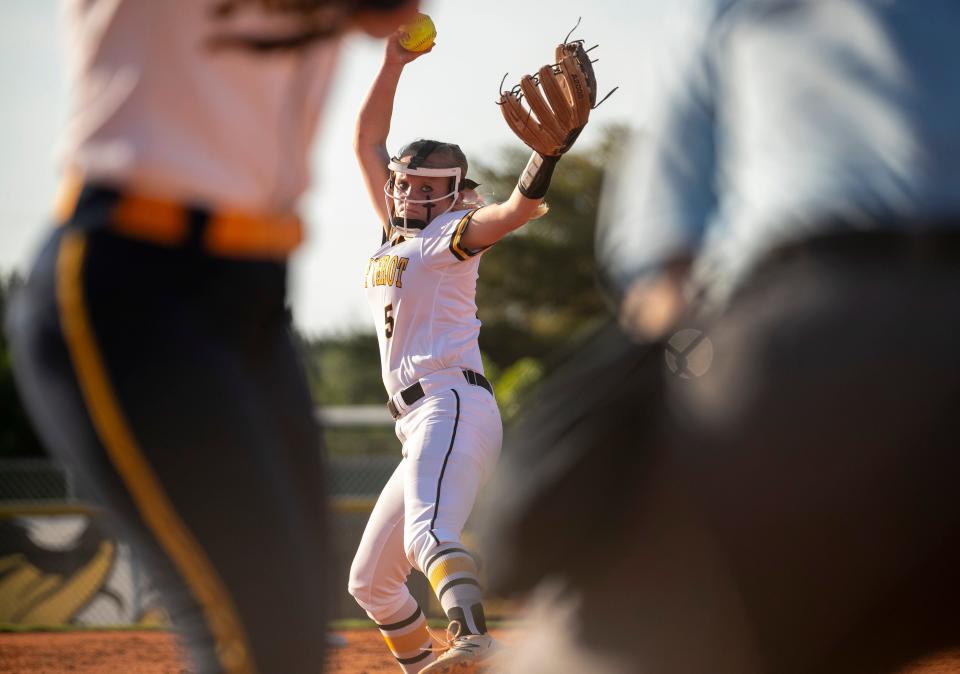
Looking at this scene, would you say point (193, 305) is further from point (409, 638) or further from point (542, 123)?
point (409, 638)

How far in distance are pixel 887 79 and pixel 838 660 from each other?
808 millimetres

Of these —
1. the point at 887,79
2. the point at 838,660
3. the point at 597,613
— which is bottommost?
the point at 838,660

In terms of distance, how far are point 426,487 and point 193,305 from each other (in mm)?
2845

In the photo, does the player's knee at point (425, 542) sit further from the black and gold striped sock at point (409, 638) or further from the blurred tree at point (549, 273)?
the blurred tree at point (549, 273)

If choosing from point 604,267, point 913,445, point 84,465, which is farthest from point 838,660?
point 84,465

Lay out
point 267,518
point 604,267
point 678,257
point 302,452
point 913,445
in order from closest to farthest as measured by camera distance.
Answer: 1. point 913,445
2. point 678,257
3. point 604,267
4. point 267,518
5. point 302,452

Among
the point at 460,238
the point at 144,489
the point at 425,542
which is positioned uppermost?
the point at 460,238

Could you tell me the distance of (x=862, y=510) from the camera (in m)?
1.64

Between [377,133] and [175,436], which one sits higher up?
[377,133]

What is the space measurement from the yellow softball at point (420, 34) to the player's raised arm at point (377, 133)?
201 mm

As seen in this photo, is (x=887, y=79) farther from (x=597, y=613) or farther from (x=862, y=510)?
(x=597, y=613)

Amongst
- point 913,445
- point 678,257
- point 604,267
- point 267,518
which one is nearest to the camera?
point 913,445

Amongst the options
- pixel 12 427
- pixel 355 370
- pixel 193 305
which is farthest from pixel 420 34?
pixel 355 370

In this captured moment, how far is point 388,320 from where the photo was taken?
17.7ft
